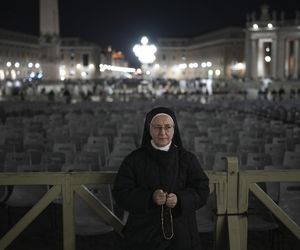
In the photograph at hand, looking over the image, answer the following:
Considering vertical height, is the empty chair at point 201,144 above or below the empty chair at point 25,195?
above

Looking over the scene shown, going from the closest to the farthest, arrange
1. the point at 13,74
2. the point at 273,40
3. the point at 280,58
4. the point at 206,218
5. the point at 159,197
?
1. the point at 159,197
2. the point at 206,218
3. the point at 280,58
4. the point at 273,40
5. the point at 13,74

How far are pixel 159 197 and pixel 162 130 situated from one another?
23.4 inches

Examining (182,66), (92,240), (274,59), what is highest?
(182,66)

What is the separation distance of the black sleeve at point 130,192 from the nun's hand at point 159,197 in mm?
57

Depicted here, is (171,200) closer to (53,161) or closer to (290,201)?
(290,201)

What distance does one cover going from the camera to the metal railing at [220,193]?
16.9ft

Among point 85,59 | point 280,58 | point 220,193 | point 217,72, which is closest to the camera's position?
point 220,193

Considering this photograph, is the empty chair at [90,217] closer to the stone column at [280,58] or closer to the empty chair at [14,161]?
the empty chair at [14,161]

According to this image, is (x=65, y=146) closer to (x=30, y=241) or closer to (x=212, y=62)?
(x=30, y=241)

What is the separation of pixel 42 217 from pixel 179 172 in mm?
4996

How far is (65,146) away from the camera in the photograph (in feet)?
34.7

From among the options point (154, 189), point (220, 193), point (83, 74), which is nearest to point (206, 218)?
point (220, 193)

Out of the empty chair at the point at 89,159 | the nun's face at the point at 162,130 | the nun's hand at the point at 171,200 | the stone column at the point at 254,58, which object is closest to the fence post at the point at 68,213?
the nun's face at the point at 162,130

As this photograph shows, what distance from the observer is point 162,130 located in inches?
177
